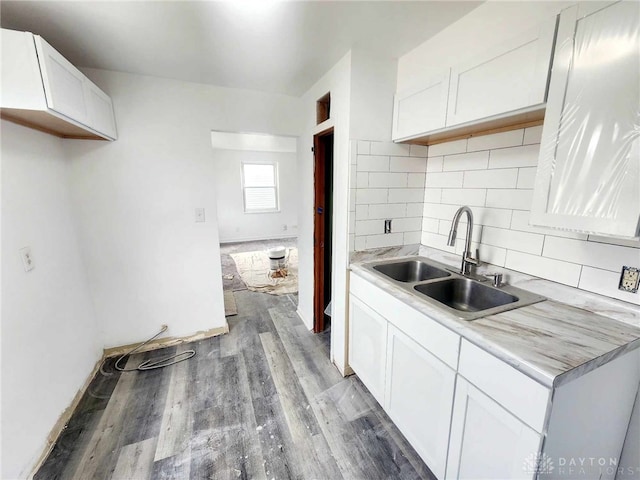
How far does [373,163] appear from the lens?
1805 mm

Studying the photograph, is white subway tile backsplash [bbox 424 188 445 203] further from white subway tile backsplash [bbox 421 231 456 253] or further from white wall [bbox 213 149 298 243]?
white wall [bbox 213 149 298 243]

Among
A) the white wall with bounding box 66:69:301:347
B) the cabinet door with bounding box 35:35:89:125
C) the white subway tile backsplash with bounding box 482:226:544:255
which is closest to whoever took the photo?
the cabinet door with bounding box 35:35:89:125

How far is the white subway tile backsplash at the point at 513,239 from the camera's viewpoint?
1337 millimetres

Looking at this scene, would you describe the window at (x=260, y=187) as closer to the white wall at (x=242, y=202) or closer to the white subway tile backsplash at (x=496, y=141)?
the white wall at (x=242, y=202)

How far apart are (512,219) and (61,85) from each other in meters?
2.49

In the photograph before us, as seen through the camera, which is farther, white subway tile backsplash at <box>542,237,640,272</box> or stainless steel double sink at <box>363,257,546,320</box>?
stainless steel double sink at <box>363,257,546,320</box>

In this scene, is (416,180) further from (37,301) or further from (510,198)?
(37,301)

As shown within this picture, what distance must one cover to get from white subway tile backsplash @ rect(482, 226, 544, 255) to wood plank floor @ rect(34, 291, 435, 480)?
1275 millimetres

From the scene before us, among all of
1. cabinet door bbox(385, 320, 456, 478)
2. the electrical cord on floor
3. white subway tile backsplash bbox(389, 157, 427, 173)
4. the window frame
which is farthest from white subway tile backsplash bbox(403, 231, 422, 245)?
the window frame

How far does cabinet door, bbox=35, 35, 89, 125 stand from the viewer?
4.04 feet

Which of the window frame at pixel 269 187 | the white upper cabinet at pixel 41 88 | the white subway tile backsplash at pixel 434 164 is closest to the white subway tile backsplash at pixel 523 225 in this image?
the white subway tile backsplash at pixel 434 164

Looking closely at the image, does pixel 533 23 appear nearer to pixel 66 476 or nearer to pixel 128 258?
pixel 128 258

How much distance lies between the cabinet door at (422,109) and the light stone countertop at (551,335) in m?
1.02

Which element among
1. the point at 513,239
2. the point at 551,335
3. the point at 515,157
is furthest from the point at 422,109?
the point at 551,335
